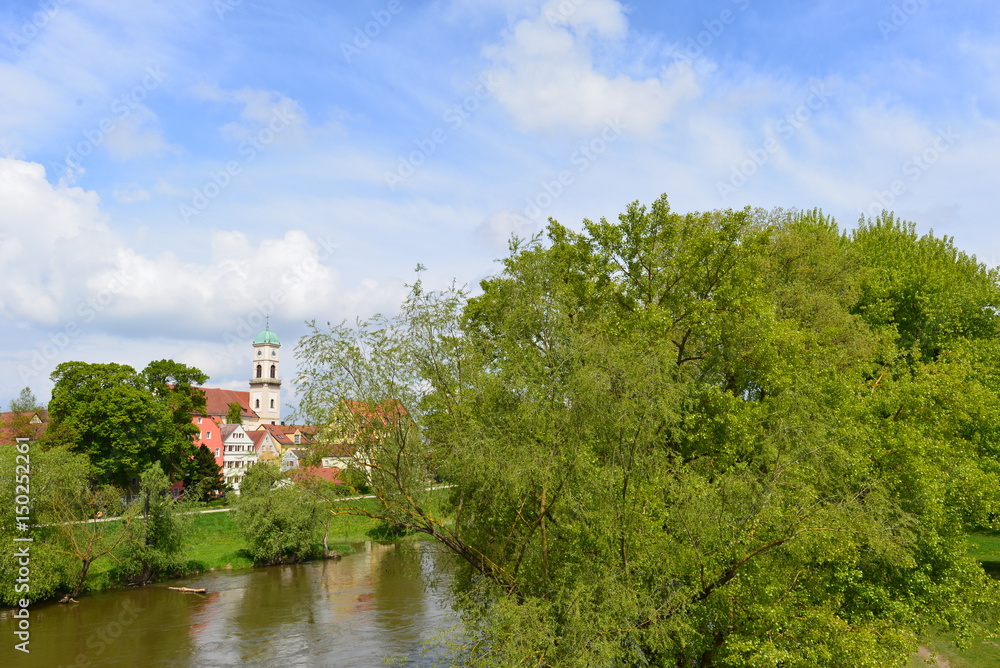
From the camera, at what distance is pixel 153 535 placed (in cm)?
4003

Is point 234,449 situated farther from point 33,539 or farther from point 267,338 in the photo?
point 33,539

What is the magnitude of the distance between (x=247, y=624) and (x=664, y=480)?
2566 cm

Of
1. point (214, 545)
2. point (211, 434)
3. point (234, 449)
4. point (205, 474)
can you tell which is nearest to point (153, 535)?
point (214, 545)

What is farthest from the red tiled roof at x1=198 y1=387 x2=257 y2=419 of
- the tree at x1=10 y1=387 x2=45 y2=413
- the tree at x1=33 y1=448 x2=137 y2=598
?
the tree at x1=33 y1=448 x2=137 y2=598

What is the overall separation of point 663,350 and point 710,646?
256 inches

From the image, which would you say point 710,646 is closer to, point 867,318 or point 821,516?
point 821,516

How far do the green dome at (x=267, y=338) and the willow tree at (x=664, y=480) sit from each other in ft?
386

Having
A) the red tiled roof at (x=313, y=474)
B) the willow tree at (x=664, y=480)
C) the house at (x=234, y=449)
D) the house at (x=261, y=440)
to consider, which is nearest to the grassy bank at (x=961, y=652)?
the willow tree at (x=664, y=480)

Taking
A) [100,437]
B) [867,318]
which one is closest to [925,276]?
[867,318]

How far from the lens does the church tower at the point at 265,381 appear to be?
127m

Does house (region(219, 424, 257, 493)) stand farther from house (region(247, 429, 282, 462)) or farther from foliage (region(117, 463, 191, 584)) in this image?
foliage (region(117, 463, 191, 584))

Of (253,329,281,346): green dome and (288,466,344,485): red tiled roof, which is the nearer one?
(288,466,344,485): red tiled roof

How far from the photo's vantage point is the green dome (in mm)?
128375

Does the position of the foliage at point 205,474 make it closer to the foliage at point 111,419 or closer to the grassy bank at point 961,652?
the foliage at point 111,419
